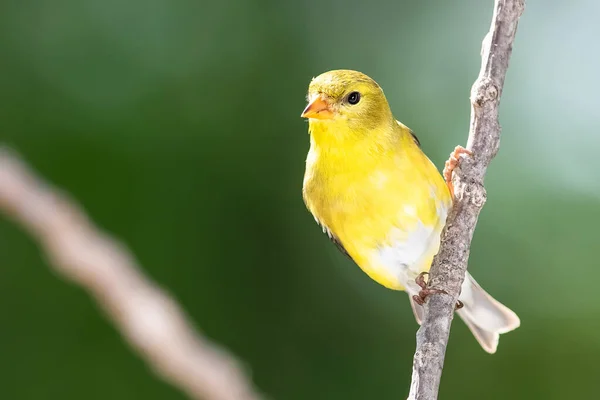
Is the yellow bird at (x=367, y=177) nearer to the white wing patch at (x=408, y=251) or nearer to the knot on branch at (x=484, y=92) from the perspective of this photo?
the white wing patch at (x=408, y=251)

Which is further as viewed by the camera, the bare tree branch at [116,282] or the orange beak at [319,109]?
the orange beak at [319,109]

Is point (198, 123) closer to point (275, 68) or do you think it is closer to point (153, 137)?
point (153, 137)

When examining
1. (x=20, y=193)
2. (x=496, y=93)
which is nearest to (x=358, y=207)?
(x=496, y=93)

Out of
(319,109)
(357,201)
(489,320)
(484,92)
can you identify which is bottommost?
(484,92)

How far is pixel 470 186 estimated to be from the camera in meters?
2.00

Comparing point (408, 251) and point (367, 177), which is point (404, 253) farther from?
point (367, 177)

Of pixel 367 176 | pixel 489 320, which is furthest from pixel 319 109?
pixel 489 320

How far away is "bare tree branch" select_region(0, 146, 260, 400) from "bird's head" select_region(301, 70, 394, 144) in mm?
1279

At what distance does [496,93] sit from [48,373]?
9.59ft

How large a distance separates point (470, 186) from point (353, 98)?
0.74 metres

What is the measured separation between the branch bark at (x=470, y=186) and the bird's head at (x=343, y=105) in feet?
2.02

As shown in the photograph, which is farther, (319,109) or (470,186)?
(319,109)

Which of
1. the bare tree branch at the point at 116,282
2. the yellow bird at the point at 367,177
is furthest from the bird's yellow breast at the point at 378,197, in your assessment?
the bare tree branch at the point at 116,282

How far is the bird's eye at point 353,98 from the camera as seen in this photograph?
2.62 meters
